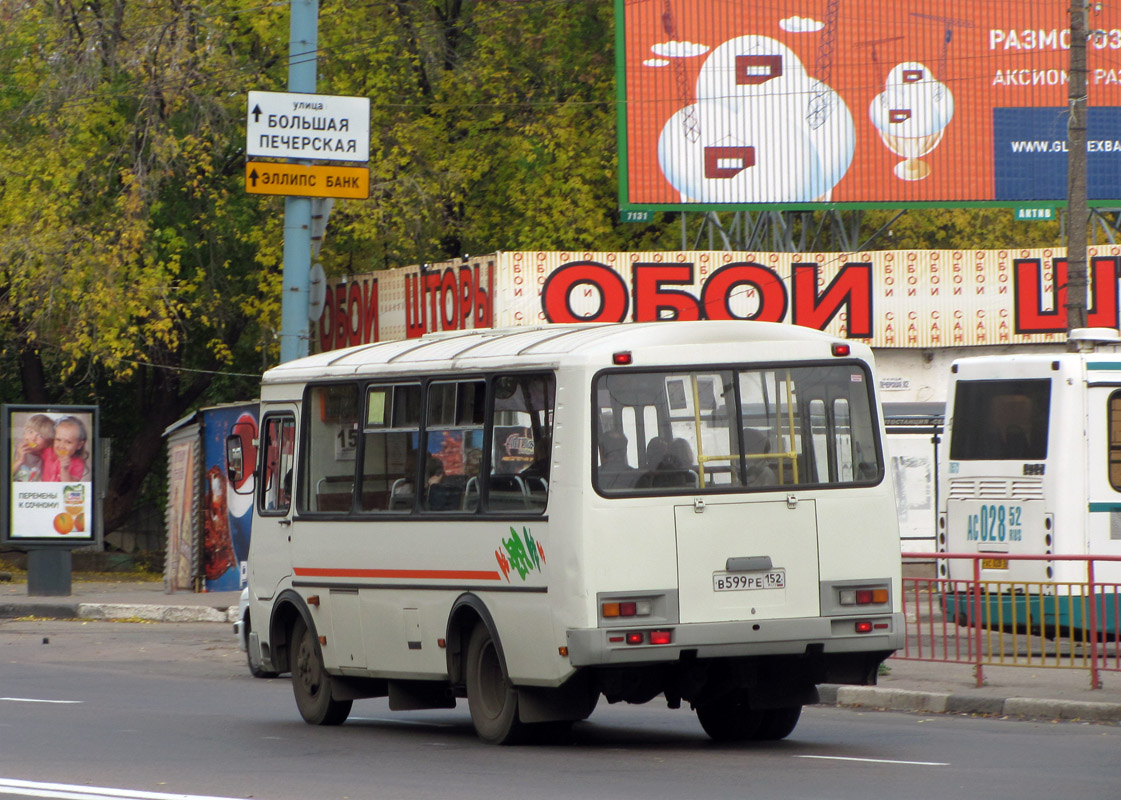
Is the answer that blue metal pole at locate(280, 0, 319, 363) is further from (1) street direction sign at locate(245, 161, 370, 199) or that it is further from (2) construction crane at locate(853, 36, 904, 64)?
(2) construction crane at locate(853, 36, 904, 64)

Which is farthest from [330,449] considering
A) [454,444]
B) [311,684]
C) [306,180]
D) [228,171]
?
[228,171]

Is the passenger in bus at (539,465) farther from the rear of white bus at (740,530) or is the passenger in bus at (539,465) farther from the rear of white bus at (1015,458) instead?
the rear of white bus at (1015,458)

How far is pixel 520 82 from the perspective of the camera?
109ft

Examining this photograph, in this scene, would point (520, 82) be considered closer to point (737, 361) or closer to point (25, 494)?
point (25, 494)

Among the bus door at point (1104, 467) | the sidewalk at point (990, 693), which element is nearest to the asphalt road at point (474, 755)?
the sidewalk at point (990, 693)

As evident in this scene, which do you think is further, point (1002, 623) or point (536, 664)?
point (1002, 623)

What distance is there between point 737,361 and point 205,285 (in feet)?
70.9

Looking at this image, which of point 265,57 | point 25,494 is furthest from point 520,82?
point 25,494

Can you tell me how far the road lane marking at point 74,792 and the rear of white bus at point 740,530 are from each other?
247 centimetres

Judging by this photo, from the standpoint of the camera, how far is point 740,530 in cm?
1055

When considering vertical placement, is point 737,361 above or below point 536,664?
above

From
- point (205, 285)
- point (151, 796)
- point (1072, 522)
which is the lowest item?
point (151, 796)

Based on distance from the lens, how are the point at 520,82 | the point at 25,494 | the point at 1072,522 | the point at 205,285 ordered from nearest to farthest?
the point at 1072,522 < the point at 25,494 < the point at 205,285 < the point at 520,82

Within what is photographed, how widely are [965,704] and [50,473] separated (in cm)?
1612
